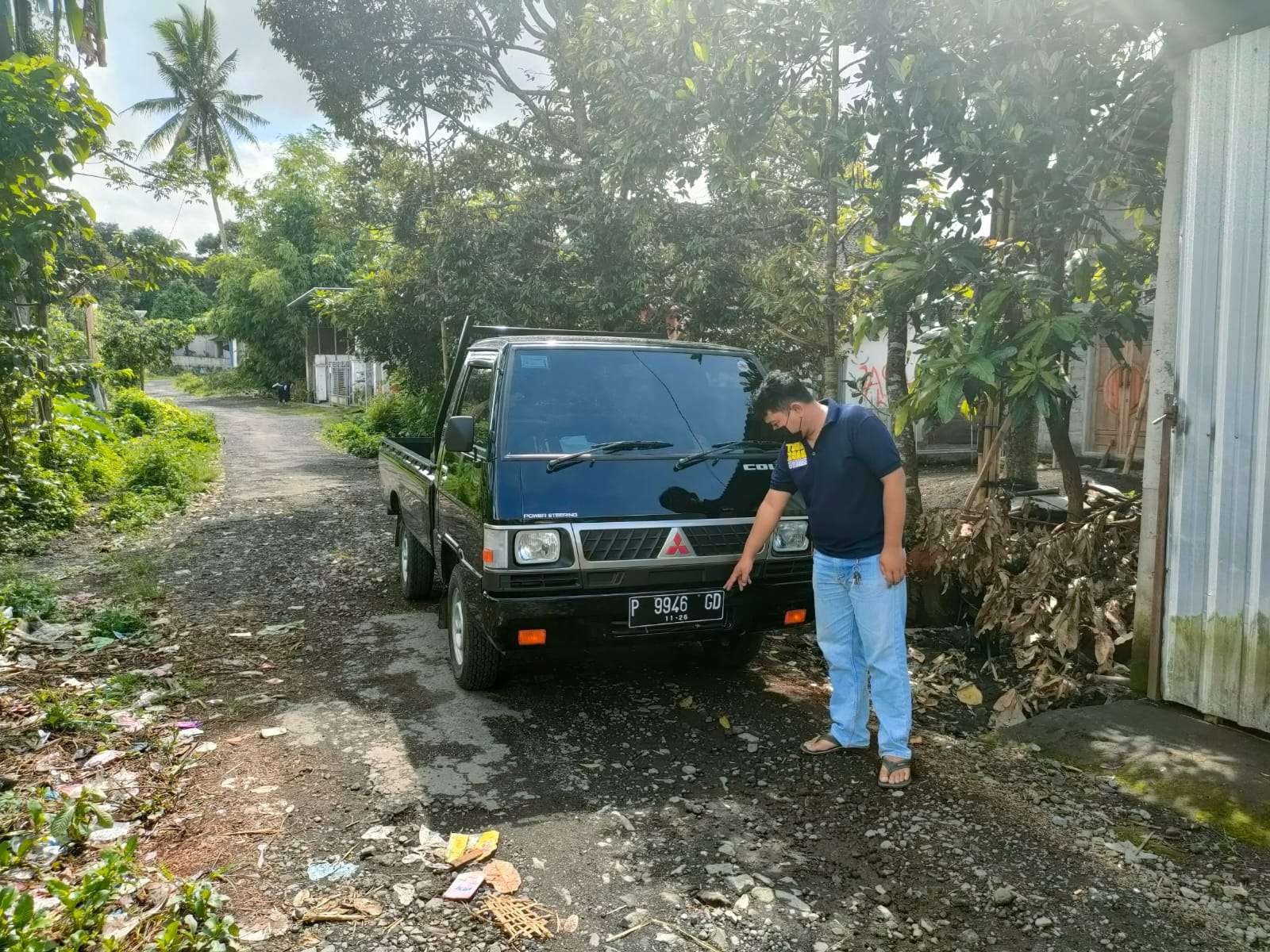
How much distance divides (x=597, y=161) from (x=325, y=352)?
3366 cm

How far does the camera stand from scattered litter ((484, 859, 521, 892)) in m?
3.25

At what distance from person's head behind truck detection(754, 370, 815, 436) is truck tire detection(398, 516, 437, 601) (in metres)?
3.86

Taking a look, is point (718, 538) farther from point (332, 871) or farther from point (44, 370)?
point (44, 370)

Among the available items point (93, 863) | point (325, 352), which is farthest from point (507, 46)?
point (325, 352)

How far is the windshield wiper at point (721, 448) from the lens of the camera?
4.94 meters

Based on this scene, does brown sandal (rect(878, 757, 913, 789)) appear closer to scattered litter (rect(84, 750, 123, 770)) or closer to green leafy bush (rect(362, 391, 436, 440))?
scattered litter (rect(84, 750, 123, 770))

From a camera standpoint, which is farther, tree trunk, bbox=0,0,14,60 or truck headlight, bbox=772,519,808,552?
tree trunk, bbox=0,0,14,60

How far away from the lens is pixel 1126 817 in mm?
3730

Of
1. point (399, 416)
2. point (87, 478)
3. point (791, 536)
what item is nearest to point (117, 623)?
point (791, 536)

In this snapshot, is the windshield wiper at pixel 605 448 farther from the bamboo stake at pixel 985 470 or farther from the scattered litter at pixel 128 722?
the bamboo stake at pixel 985 470

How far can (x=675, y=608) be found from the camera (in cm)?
457

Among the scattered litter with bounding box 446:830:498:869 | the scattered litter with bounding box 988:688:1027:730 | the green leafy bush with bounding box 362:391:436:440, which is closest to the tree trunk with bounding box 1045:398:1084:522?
the scattered litter with bounding box 988:688:1027:730

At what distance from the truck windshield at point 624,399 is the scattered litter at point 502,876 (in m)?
2.08

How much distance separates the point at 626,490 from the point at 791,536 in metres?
0.90
